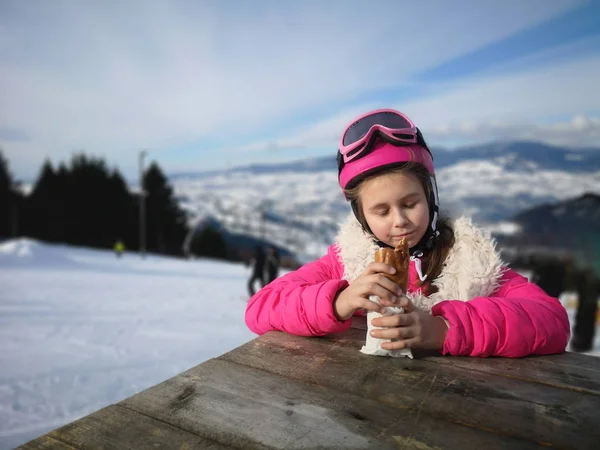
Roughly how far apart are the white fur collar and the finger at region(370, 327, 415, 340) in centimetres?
37

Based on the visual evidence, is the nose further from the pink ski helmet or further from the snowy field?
the snowy field

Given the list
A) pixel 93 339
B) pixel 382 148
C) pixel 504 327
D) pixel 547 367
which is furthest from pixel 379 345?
pixel 93 339

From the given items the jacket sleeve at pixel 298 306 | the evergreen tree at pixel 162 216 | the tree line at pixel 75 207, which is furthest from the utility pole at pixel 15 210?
the jacket sleeve at pixel 298 306

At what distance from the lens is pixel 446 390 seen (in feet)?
3.98

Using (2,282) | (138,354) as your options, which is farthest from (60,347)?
(2,282)

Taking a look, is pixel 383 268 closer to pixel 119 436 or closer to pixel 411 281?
pixel 411 281

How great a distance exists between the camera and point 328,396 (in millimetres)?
1166

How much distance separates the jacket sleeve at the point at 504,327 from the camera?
148 cm

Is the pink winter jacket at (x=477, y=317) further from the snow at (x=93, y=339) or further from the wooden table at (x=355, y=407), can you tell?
the snow at (x=93, y=339)

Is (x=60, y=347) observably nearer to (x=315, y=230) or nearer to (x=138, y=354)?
(x=138, y=354)

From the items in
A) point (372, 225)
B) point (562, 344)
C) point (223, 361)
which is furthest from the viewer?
point (372, 225)

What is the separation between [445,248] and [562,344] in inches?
23.5

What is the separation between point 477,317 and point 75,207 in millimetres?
44931

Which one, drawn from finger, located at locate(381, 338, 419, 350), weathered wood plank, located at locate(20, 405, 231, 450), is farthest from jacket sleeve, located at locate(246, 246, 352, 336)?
weathered wood plank, located at locate(20, 405, 231, 450)
